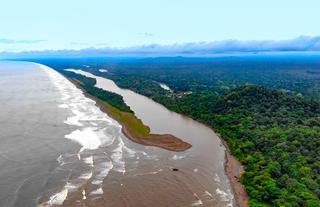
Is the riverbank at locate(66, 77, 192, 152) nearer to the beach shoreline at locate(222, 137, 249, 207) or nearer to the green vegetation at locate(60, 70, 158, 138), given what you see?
the green vegetation at locate(60, 70, 158, 138)

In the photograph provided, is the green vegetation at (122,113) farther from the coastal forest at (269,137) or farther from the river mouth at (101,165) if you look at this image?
the coastal forest at (269,137)

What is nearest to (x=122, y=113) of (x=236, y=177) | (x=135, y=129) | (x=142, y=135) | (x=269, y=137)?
(x=135, y=129)

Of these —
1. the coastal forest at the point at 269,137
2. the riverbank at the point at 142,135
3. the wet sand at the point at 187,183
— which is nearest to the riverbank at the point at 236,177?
the wet sand at the point at 187,183

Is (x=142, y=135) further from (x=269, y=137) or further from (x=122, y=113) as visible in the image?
(x=269, y=137)

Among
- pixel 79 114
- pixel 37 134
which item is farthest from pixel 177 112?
pixel 37 134

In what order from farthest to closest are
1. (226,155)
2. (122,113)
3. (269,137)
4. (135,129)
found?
(122,113), (135,129), (269,137), (226,155)

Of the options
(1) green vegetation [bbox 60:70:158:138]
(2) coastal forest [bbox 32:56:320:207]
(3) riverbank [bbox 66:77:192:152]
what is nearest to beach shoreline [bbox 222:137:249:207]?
(2) coastal forest [bbox 32:56:320:207]

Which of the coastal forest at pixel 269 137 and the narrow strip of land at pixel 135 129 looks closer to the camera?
the coastal forest at pixel 269 137

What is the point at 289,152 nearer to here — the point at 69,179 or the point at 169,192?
the point at 169,192
